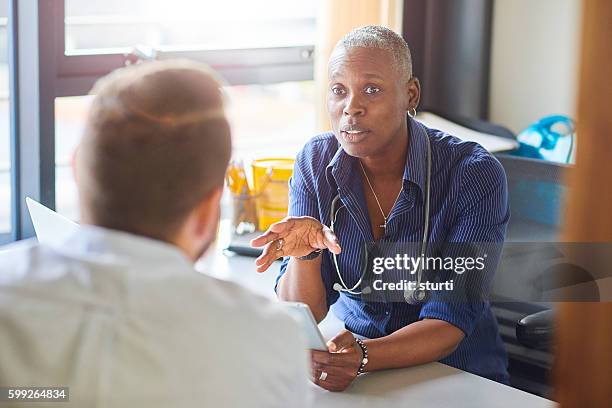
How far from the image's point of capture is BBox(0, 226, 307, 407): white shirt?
903 millimetres

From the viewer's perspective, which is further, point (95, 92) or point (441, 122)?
point (441, 122)

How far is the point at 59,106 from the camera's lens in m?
2.85

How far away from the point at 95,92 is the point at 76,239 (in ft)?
0.57

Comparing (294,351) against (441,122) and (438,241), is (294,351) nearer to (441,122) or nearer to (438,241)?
(438,241)

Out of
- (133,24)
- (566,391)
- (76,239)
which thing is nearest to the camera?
(566,391)

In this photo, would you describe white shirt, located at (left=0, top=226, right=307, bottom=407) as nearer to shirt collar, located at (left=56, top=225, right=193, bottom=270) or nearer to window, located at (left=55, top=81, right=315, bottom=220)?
shirt collar, located at (left=56, top=225, right=193, bottom=270)

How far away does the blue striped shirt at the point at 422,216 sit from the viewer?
202cm

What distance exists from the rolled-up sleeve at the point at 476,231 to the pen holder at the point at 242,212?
0.83 m

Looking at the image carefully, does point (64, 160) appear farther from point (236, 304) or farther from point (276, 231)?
point (236, 304)

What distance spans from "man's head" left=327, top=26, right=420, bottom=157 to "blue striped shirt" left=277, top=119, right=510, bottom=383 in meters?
0.07

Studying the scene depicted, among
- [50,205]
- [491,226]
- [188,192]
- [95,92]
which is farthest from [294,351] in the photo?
[50,205]

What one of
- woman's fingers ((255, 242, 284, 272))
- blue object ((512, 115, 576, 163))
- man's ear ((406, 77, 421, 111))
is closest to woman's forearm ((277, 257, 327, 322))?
woman's fingers ((255, 242, 284, 272))

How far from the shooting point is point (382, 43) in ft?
6.73

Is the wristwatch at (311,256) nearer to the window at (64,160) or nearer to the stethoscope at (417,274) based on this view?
the stethoscope at (417,274)
